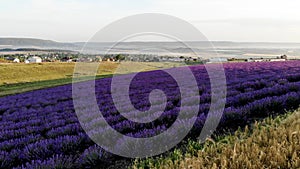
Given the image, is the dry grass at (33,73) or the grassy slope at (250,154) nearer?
the grassy slope at (250,154)

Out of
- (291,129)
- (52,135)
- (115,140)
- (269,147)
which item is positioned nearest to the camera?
(269,147)

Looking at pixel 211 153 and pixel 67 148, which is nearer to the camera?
pixel 211 153

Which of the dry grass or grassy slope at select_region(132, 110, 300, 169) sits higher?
grassy slope at select_region(132, 110, 300, 169)

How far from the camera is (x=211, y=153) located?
375cm

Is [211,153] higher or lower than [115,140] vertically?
higher

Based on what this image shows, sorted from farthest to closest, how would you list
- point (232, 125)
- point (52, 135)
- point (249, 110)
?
point (52, 135)
point (249, 110)
point (232, 125)

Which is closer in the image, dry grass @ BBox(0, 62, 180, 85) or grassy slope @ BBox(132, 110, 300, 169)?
grassy slope @ BBox(132, 110, 300, 169)

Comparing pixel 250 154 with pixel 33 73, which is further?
pixel 33 73

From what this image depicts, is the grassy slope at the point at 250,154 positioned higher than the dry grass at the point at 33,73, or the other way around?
the grassy slope at the point at 250,154

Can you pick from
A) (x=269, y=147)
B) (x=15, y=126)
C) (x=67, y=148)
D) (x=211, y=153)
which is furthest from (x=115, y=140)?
(x=15, y=126)

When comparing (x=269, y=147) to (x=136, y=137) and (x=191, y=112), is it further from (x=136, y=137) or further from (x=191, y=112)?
(x=191, y=112)

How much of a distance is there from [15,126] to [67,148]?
3.97m

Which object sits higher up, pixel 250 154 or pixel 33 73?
pixel 250 154

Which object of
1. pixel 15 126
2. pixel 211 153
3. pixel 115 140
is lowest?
pixel 15 126
